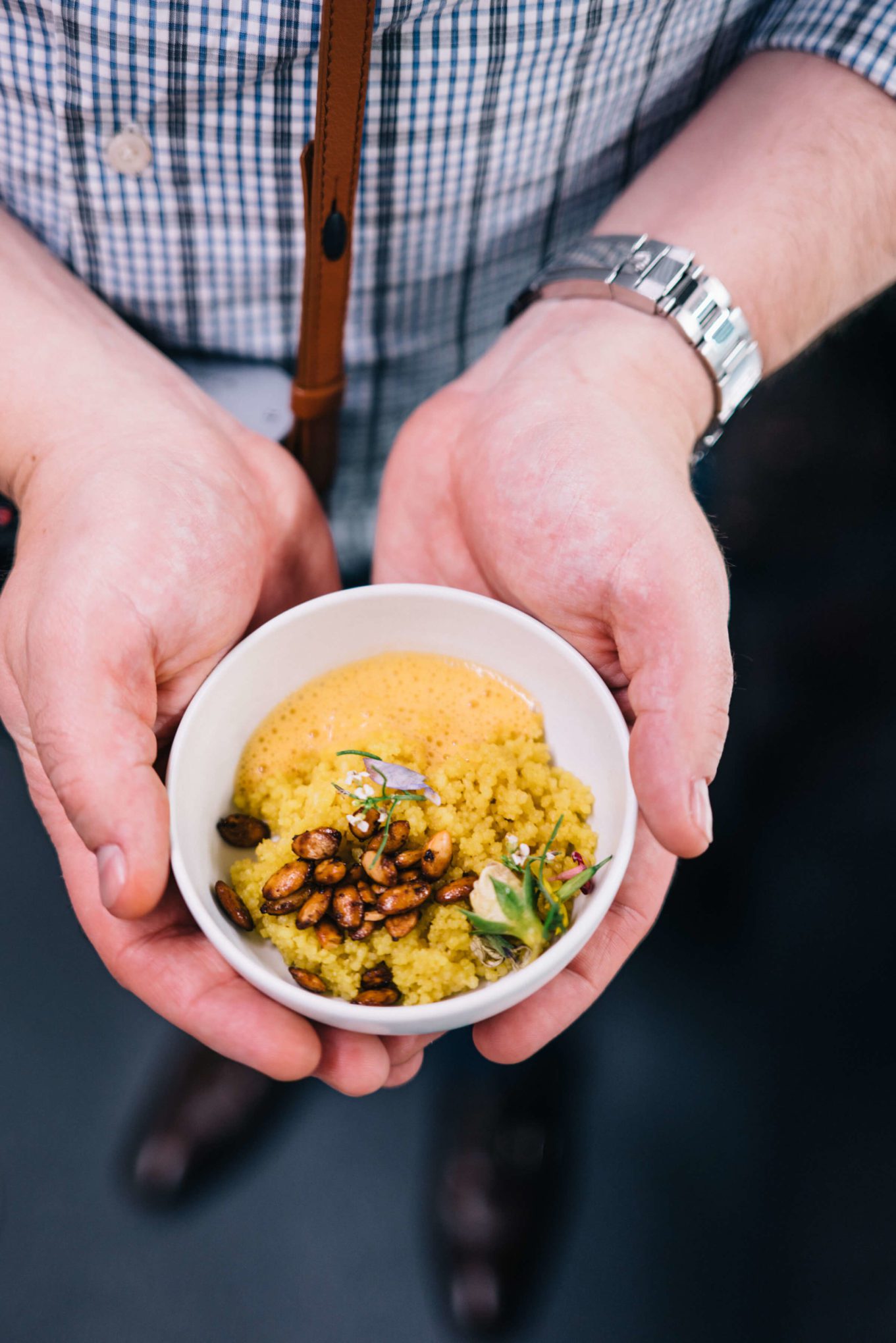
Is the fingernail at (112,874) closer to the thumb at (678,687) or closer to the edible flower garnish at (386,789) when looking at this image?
the edible flower garnish at (386,789)

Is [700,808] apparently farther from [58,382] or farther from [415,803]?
[58,382]

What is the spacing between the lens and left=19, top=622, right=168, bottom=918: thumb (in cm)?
82

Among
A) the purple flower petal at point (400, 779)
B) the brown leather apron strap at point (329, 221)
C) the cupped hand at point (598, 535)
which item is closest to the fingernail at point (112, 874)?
the purple flower petal at point (400, 779)

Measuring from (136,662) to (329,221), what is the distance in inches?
22.3

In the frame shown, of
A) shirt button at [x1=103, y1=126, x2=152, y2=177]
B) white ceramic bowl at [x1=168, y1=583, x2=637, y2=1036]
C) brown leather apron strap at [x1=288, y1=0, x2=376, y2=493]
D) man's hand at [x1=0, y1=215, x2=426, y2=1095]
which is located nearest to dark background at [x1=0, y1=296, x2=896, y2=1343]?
man's hand at [x1=0, y1=215, x2=426, y2=1095]

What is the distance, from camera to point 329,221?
3.56 feet

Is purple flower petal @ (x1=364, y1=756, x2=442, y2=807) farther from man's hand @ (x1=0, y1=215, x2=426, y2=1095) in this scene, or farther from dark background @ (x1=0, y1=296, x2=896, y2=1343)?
dark background @ (x1=0, y1=296, x2=896, y2=1343)

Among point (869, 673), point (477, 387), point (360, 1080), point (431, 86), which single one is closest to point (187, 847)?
point (360, 1080)

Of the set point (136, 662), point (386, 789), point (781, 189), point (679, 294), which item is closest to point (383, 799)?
point (386, 789)

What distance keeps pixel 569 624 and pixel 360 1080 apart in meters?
0.53

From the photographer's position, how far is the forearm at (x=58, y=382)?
3.53ft

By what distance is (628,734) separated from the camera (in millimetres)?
911

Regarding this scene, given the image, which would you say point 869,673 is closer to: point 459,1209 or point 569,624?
point 569,624

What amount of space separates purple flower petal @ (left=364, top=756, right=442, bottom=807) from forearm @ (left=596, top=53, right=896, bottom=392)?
765 mm
